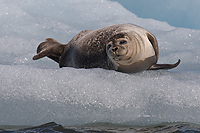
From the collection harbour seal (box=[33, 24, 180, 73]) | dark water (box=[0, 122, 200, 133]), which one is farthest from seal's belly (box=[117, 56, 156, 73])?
dark water (box=[0, 122, 200, 133])

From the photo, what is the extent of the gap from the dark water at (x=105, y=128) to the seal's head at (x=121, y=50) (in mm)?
857

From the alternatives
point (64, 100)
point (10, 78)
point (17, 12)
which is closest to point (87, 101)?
point (64, 100)

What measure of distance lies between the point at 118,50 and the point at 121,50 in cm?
3

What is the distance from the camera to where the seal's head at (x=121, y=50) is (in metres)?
2.59

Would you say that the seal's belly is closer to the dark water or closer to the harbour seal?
the harbour seal

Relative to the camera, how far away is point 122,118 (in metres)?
1.99

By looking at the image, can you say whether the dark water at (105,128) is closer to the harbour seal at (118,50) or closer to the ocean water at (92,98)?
the ocean water at (92,98)

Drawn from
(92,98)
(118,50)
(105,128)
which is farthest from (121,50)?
(105,128)

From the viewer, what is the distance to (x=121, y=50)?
2.58m

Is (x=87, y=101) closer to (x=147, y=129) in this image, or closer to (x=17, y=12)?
(x=147, y=129)

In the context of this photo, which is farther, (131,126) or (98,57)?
(98,57)

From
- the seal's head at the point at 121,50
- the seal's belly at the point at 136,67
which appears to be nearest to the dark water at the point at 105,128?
the seal's head at the point at 121,50

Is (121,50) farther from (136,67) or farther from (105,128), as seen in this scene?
(105,128)

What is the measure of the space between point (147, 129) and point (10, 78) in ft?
3.76
